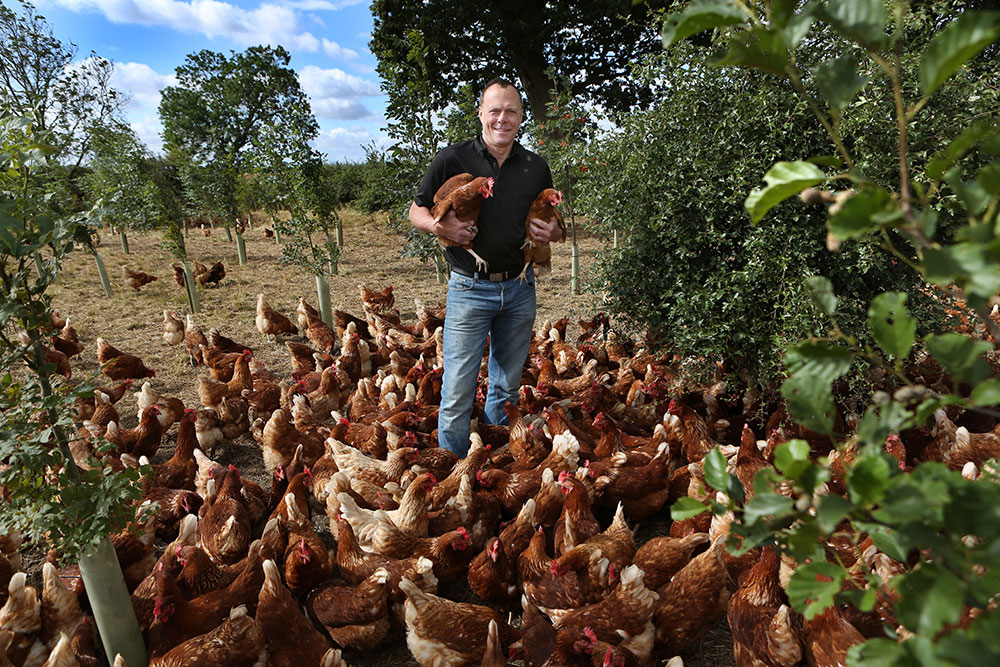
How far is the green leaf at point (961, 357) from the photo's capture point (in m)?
0.69

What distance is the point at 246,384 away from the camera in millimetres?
5594

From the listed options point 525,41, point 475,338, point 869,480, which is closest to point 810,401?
point 869,480

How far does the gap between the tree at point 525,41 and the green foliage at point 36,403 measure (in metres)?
12.8

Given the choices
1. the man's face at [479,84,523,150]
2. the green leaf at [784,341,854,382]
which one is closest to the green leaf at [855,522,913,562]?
the green leaf at [784,341,854,382]

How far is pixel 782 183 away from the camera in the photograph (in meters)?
0.70

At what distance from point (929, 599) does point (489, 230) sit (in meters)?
3.17

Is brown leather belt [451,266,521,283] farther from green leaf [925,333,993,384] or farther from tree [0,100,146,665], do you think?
green leaf [925,333,993,384]

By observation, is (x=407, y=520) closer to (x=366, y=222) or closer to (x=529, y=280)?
(x=529, y=280)

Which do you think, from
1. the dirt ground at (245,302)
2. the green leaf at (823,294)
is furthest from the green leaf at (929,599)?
the dirt ground at (245,302)

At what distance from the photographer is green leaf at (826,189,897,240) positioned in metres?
0.66

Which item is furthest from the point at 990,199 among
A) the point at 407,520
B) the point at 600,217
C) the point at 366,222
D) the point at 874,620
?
the point at 366,222

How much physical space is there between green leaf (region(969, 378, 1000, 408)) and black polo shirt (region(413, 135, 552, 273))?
3.06m

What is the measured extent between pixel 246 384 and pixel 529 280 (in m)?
3.55

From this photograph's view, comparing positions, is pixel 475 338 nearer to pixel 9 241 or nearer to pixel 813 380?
pixel 9 241
